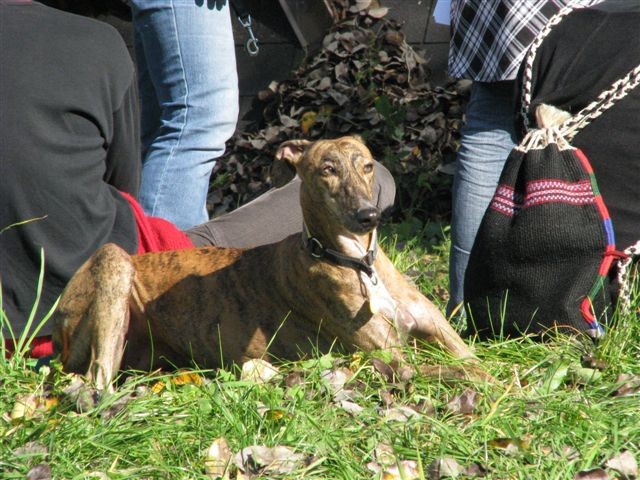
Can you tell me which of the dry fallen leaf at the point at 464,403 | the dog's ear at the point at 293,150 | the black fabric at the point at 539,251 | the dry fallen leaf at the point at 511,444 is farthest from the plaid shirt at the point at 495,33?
the dry fallen leaf at the point at 511,444

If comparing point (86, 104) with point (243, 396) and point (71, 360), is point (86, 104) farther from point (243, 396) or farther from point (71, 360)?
point (243, 396)

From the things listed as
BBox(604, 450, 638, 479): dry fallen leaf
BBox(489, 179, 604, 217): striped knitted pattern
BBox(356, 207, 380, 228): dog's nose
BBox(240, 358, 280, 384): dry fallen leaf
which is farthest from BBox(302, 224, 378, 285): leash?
BBox(604, 450, 638, 479): dry fallen leaf

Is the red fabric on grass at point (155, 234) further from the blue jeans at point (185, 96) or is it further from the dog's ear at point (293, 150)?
the dog's ear at point (293, 150)

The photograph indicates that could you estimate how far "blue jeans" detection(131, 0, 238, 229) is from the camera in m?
4.00

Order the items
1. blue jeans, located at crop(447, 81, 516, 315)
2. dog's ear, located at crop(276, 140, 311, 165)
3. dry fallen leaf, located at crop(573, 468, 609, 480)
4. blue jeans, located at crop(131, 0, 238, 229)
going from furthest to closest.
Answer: blue jeans, located at crop(131, 0, 238, 229) < blue jeans, located at crop(447, 81, 516, 315) < dog's ear, located at crop(276, 140, 311, 165) < dry fallen leaf, located at crop(573, 468, 609, 480)

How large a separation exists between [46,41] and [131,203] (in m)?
→ 0.76


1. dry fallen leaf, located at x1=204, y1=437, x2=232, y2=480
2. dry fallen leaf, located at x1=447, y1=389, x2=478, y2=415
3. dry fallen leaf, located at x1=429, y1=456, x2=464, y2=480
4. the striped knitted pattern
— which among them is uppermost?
the striped knitted pattern

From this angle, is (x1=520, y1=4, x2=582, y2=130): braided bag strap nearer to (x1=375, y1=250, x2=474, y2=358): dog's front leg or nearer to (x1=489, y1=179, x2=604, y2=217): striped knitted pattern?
(x1=489, y1=179, x2=604, y2=217): striped knitted pattern

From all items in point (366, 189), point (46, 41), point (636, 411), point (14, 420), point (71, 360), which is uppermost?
point (46, 41)

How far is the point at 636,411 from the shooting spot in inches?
103

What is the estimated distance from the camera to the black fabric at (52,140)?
3.39 meters

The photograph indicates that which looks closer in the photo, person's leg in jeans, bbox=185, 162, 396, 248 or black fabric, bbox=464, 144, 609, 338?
black fabric, bbox=464, 144, 609, 338

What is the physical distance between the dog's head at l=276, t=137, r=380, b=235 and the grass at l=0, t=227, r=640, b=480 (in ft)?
1.58

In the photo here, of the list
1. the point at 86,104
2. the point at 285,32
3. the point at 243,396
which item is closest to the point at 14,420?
the point at 243,396
